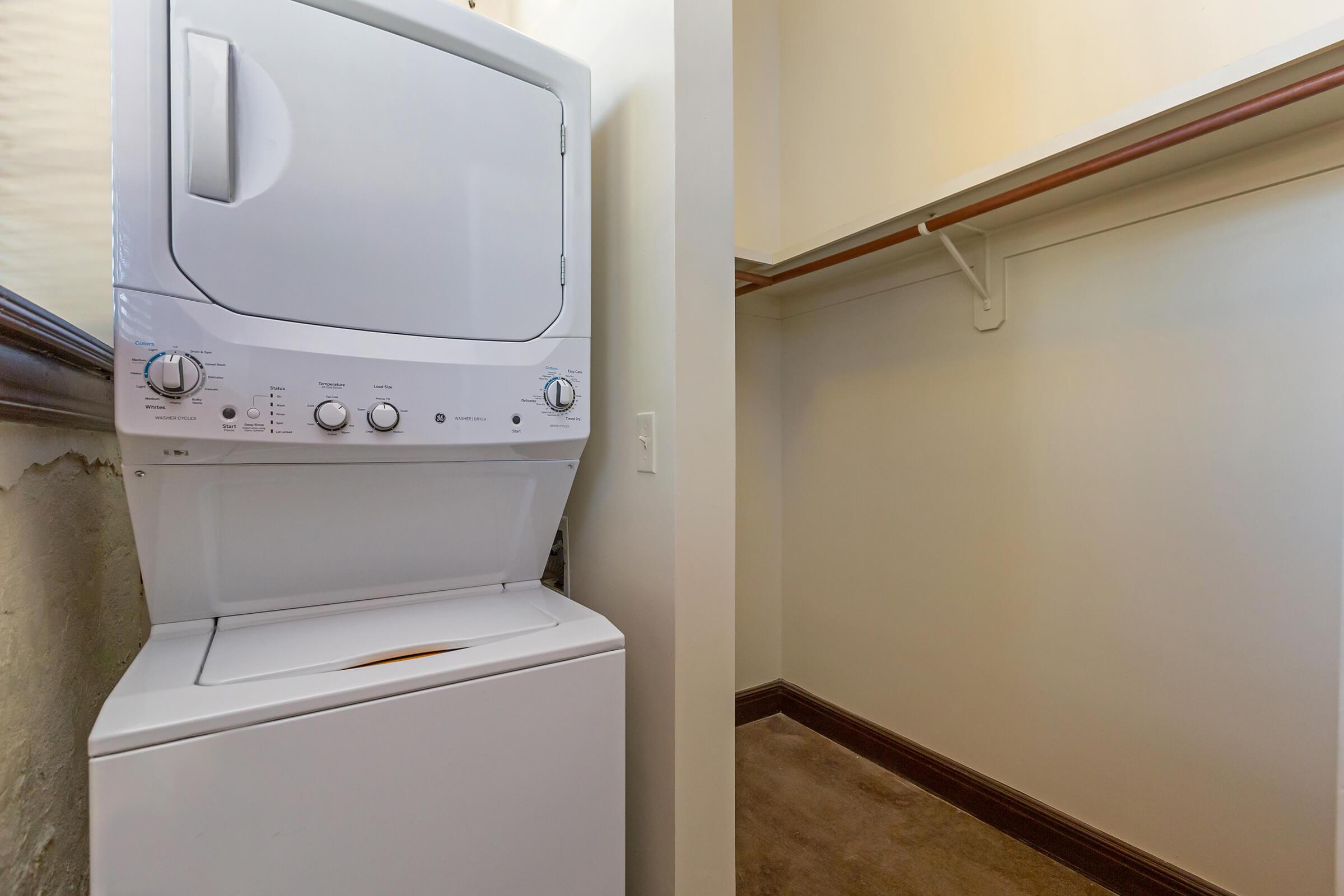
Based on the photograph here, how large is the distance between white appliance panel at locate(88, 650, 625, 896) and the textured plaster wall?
8.6 inches

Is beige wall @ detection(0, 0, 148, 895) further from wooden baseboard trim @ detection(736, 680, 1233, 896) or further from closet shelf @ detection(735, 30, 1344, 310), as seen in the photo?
wooden baseboard trim @ detection(736, 680, 1233, 896)

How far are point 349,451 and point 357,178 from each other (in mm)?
433

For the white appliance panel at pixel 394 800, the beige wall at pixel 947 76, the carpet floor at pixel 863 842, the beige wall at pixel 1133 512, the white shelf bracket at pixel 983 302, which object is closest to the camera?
the white appliance panel at pixel 394 800

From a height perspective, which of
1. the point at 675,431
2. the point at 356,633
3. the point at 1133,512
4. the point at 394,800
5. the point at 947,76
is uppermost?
the point at 947,76

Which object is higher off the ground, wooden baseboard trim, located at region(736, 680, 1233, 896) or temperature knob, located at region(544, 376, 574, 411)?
temperature knob, located at region(544, 376, 574, 411)

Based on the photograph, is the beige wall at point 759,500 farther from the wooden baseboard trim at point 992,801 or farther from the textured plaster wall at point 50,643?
the textured plaster wall at point 50,643

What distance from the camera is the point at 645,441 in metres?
1.21

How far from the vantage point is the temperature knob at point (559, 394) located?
3.59 ft

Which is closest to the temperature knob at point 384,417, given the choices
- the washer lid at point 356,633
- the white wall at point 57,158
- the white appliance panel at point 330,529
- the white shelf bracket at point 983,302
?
the white appliance panel at point 330,529

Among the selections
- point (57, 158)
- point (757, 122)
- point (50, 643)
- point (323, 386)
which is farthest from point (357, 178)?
point (757, 122)

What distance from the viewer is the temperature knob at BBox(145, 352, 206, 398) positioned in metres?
0.80

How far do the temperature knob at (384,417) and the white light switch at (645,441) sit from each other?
456 millimetres

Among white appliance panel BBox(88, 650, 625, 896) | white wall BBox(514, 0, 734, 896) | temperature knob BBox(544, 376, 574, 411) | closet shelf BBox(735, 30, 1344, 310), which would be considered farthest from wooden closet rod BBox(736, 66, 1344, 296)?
white appliance panel BBox(88, 650, 625, 896)

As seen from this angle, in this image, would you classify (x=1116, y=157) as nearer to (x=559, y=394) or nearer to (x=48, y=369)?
(x=559, y=394)
